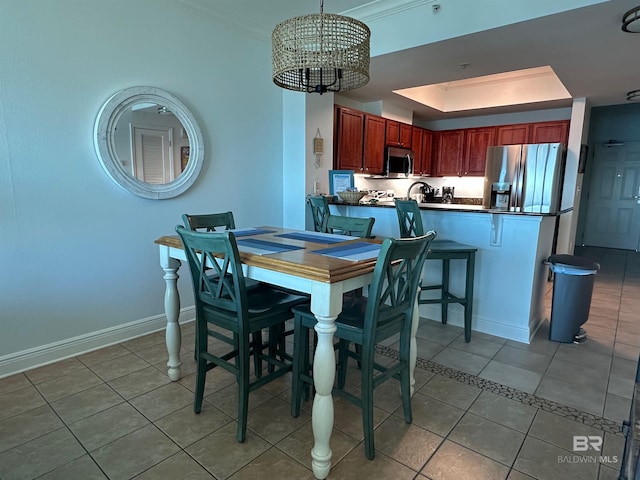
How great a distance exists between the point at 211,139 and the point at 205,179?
352 mm

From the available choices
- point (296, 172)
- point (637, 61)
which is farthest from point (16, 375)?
point (637, 61)

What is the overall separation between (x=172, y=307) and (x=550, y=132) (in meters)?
5.92

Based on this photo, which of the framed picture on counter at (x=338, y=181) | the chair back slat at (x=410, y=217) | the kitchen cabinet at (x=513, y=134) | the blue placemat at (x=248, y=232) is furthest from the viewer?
the kitchen cabinet at (x=513, y=134)

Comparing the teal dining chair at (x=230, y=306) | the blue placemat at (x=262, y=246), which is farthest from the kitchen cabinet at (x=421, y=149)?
the teal dining chair at (x=230, y=306)

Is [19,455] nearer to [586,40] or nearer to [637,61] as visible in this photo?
[586,40]

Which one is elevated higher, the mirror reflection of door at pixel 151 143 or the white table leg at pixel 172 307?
the mirror reflection of door at pixel 151 143

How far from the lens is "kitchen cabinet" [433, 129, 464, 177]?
654 centimetres


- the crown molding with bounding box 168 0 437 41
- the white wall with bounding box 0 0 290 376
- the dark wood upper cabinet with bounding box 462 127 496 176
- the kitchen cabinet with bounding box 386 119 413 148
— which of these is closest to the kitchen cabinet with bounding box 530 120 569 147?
the dark wood upper cabinet with bounding box 462 127 496 176

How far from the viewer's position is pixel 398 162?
560cm

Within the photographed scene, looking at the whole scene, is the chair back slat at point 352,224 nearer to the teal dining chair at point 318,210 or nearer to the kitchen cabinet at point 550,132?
the teal dining chair at point 318,210

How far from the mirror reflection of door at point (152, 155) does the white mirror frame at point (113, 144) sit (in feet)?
0.18

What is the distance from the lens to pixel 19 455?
1.65 metres

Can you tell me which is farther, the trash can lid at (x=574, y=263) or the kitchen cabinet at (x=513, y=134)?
the kitchen cabinet at (x=513, y=134)

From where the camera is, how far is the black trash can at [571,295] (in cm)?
280
